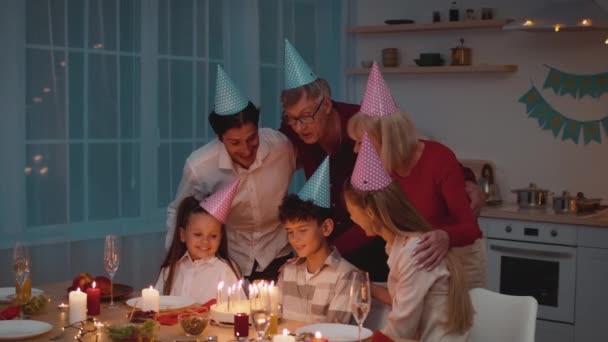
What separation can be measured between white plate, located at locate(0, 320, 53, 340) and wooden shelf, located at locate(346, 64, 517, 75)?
349 cm

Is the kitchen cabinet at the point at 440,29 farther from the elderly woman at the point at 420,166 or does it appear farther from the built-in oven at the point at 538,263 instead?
the elderly woman at the point at 420,166

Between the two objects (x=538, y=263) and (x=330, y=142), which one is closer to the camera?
(x=330, y=142)

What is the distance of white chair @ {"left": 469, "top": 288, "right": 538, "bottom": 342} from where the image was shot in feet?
8.77

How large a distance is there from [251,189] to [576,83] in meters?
2.66

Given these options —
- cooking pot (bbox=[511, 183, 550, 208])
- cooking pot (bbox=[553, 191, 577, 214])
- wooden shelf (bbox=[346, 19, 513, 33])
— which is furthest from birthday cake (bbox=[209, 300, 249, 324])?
wooden shelf (bbox=[346, 19, 513, 33])

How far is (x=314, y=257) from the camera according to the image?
3100mm

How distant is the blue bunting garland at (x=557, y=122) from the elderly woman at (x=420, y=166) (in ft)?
7.61

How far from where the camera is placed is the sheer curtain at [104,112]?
155 inches

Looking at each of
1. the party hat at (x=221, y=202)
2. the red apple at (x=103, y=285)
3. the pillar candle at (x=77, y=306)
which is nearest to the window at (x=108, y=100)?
the red apple at (x=103, y=285)

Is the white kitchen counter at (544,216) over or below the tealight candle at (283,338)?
over

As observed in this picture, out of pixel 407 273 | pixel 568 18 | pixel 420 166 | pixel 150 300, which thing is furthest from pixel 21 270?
pixel 568 18

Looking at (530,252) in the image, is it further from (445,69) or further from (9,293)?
(9,293)

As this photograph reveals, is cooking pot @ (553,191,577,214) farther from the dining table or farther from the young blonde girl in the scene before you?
the dining table

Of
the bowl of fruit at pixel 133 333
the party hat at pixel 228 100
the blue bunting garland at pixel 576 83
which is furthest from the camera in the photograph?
the blue bunting garland at pixel 576 83
